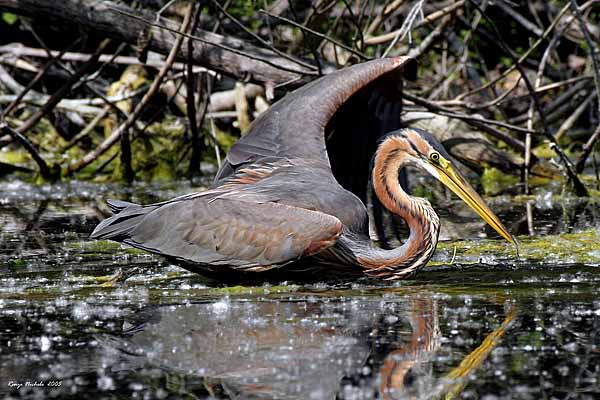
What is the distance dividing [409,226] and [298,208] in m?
0.85

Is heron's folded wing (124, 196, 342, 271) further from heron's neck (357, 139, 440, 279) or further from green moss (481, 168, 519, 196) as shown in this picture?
green moss (481, 168, 519, 196)

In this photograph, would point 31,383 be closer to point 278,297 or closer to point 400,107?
point 278,297

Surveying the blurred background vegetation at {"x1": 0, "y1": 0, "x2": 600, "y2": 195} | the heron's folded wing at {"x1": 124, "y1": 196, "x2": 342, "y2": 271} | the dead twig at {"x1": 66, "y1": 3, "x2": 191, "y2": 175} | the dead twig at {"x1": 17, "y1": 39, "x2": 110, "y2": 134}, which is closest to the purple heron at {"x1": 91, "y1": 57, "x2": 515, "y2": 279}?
the heron's folded wing at {"x1": 124, "y1": 196, "x2": 342, "y2": 271}

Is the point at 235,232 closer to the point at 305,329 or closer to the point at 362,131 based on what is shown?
the point at 305,329

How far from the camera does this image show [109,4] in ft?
30.5

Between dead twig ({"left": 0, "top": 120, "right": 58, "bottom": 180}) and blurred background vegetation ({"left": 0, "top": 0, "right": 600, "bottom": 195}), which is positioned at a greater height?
blurred background vegetation ({"left": 0, "top": 0, "right": 600, "bottom": 195})

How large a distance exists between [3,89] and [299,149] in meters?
5.62

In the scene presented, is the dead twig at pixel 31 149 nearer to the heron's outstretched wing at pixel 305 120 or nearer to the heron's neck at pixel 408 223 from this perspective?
the heron's outstretched wing at pixel 305 120

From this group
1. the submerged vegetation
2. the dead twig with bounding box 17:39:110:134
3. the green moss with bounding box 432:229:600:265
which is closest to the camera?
the submerged vegetation

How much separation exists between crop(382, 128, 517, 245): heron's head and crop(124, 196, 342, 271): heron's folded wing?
3.30 feet

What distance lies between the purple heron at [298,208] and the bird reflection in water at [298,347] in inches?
24.7

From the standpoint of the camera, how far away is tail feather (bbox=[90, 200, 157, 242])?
624 cm

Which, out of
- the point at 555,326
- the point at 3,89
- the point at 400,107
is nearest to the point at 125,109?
the point at 3,89

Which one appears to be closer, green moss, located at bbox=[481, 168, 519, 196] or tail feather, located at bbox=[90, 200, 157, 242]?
tail feather, located at bbox=[90, 200, 157, 242]
